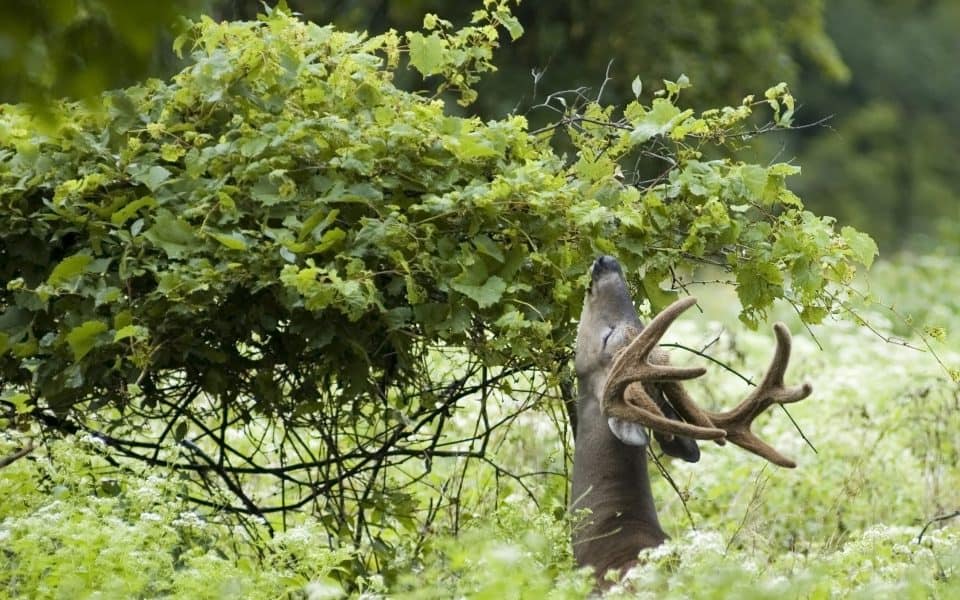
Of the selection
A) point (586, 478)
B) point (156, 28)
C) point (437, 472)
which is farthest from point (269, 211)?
point (437, 472)

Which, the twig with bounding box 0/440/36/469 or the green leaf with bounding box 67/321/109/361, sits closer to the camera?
the green leaf with bounding box 67/321/109/361

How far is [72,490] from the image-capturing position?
3.90m

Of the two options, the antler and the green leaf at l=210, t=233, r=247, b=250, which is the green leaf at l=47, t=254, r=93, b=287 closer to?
the green leaf at l=210, t=233, r=247, b=250

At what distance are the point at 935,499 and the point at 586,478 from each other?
8.98ft

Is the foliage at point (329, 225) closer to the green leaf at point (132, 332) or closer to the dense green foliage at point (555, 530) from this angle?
the green leaf at point (132, 332)

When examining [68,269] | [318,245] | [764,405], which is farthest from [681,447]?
[68,269]

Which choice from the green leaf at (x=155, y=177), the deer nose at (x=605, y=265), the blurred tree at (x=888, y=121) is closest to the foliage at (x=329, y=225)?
the green leaf at (x=155, y=177)

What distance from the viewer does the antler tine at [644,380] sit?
334 cm

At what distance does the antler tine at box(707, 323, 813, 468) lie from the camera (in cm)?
351

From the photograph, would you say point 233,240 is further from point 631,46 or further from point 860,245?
point 631,46

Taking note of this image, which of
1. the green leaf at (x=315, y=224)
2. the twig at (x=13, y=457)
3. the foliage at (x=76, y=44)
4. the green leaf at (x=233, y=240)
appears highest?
the green leaf at (x=315, y=224)

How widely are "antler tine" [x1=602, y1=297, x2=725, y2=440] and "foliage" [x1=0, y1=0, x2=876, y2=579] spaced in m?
0.25

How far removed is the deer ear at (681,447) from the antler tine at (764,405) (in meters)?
0.09

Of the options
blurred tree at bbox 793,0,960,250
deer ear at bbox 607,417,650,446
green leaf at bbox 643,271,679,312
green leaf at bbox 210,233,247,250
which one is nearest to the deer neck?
deer ear at bbox 607,417,650,446
